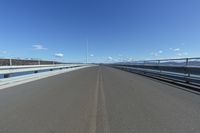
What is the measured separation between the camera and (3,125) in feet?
12.5

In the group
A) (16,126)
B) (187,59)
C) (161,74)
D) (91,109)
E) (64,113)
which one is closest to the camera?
(16,126)

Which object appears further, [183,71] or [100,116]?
[183,71]

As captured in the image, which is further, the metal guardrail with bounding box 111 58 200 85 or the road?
the metal guardrail with bounding box 111 58 200 85

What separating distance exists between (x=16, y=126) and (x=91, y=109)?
83.6 inches

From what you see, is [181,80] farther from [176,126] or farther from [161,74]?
[176,126]

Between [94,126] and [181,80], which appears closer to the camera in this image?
[94,126]

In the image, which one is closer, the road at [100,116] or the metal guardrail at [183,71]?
the road at [100,116]

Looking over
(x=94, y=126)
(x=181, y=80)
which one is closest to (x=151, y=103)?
(x=94, y=126)

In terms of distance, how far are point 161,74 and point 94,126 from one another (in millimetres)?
12475

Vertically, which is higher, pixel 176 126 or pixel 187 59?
pixel 187 59

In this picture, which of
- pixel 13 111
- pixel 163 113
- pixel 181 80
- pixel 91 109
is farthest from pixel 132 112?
pixel 181 80

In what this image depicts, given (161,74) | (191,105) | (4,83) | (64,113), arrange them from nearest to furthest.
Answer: (64,113) → (191,105) → (4,83) → (161,74)

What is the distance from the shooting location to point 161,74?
14953 mm

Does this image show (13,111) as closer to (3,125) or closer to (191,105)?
(3,125)
